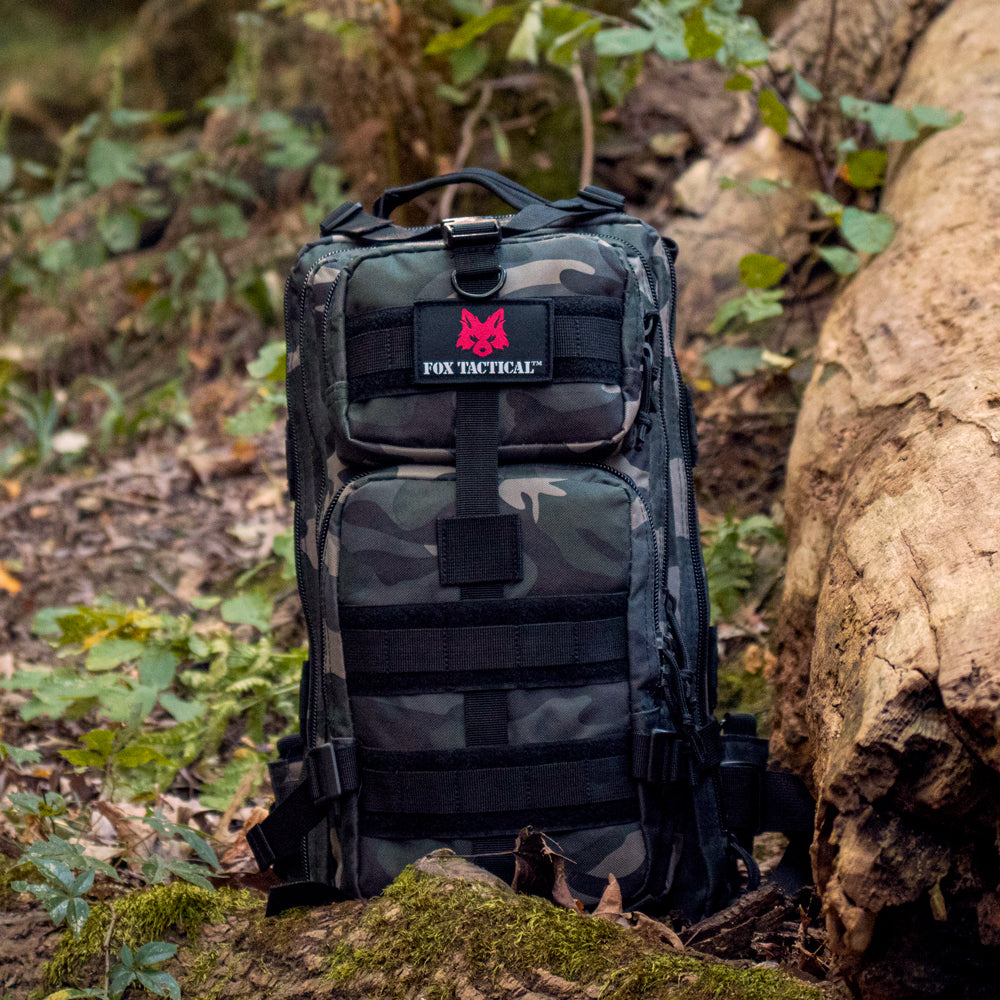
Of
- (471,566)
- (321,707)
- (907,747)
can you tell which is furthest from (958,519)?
(321,707)

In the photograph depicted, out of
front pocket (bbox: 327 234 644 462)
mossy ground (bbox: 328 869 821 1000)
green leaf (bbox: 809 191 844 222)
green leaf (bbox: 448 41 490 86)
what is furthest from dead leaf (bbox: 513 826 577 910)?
green leaf (bbox: 448 41 490 86)

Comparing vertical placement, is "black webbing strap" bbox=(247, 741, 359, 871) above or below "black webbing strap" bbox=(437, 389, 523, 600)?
below

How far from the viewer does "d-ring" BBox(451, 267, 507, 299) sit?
1877 millimetres

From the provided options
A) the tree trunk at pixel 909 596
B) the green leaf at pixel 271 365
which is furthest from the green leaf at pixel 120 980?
the green leaf at pixel 271 365

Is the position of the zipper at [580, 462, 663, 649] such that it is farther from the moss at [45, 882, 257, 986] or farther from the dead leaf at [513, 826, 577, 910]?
the moss at [45, 882, 257, 986]

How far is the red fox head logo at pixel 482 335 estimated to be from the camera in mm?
1864

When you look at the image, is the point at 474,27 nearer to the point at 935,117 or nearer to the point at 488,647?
the point at 935,117

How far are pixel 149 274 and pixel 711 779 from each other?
4.56 metres

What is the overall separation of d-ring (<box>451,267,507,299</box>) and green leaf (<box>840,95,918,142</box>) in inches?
53.3

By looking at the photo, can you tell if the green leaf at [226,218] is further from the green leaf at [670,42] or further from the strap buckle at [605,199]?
the strap buckle at [605,199]

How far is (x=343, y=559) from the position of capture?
1.89 metres

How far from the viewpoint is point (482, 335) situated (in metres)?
1.87

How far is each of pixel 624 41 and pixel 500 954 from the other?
2.57 metres

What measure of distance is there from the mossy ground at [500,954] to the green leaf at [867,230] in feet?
6.27
